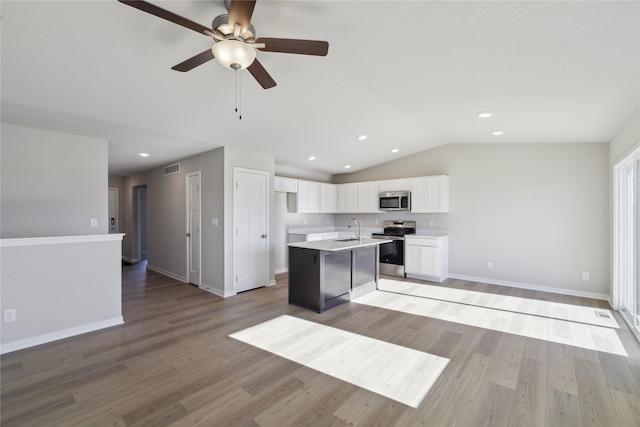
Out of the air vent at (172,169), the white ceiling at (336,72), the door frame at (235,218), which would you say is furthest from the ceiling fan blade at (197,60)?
the air vent at (172,169)

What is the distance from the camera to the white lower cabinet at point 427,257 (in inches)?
217

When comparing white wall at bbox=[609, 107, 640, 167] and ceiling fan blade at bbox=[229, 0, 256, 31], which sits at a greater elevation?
ceiling fan blade at bbox=[229, 0, 256, 31]

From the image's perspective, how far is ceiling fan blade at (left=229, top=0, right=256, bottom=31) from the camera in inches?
61.7

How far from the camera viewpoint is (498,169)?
17.7 feet

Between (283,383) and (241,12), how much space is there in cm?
263

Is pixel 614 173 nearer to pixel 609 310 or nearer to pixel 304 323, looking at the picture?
pixel 609 310

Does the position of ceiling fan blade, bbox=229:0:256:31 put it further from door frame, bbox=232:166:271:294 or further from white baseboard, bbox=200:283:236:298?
white baseboard, bbox=200:283:236:298

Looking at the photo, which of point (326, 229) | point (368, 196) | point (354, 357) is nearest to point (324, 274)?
point (354, 357)

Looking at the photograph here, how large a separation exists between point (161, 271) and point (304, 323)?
14.5 ft

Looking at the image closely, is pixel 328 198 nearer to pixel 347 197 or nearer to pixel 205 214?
pixel 347 197

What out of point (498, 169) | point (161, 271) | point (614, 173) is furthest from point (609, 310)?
point (161, 271)

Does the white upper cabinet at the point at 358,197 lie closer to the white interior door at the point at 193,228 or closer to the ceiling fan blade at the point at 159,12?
the white interior door at the point at 193,228

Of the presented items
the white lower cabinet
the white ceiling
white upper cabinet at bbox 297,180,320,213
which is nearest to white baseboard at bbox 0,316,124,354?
the white ceiling

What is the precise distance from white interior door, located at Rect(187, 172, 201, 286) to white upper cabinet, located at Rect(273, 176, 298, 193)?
158cm
